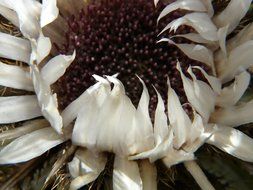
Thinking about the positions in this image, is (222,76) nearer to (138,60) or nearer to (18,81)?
(138,60)

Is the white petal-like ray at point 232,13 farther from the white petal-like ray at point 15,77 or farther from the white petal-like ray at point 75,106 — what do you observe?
the white petal-like ray at point 15,77

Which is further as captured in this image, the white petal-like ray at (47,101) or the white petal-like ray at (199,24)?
the white petal-like ray at (199,24)

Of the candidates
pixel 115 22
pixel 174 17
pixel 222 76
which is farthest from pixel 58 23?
pixel 222 76

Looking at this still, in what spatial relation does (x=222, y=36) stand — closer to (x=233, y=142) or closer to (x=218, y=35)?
(x=218, y=35)

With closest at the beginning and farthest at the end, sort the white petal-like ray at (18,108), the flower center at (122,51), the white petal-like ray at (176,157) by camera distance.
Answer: the white petal-like ray at (176,157) → the white petal-like ray at (18,108) → the flower center at (122,51)

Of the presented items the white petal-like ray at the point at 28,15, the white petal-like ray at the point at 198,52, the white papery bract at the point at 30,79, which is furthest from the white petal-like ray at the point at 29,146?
the white petal-like ray at the point at 198,52

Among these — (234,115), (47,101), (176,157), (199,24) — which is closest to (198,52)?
(199,24)
